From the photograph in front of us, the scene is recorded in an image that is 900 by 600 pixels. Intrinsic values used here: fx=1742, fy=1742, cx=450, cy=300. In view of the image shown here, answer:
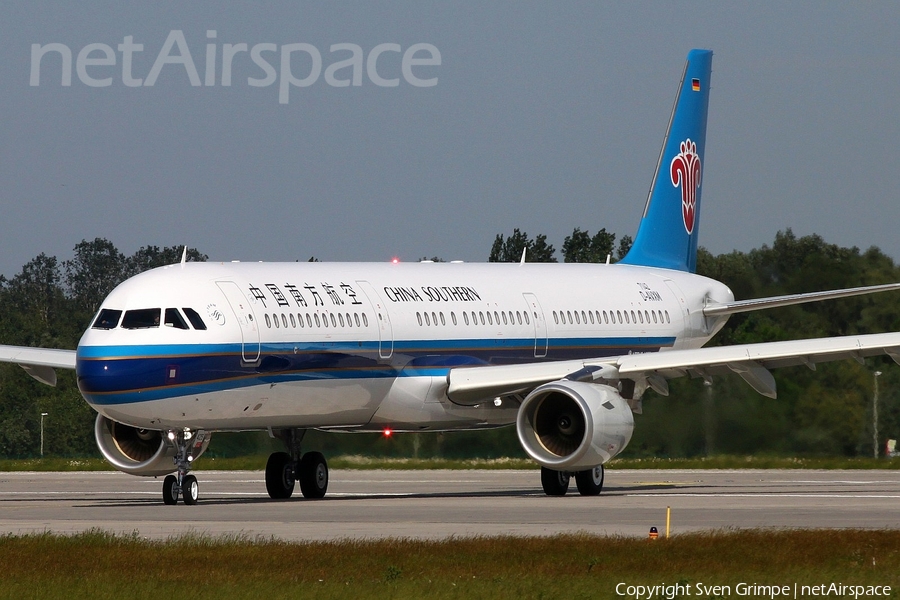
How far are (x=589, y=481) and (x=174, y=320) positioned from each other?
859 centimetres

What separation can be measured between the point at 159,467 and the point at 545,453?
689 centimetres

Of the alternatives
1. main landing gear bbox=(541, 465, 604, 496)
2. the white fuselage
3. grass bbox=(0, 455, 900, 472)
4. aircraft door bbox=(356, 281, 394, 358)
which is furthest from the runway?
aircraft door bbox=(356, 281, 394, 358)

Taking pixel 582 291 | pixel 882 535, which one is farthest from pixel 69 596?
pixel 582 291

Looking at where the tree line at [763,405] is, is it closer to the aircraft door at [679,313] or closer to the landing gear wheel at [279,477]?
the aircraft door at [679,313]

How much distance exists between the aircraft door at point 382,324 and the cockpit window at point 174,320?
4.64 m

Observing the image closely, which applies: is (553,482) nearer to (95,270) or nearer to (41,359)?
(41,359)

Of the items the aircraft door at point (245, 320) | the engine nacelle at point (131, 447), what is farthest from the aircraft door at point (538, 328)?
the engine nacelle at point (131, 447)

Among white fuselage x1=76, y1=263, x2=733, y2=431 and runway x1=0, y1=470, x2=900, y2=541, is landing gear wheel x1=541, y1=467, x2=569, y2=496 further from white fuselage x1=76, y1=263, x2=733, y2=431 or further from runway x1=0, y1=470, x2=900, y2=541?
white fuselage x1=76, y1=263, x2=733, y2=431

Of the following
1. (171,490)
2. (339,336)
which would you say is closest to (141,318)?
(171,490)

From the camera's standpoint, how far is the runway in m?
23.5

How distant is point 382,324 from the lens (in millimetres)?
32188

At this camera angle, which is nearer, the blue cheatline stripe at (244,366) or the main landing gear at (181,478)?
the blue cheatline stripe at (244,366)

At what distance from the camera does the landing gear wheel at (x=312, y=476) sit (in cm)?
3244

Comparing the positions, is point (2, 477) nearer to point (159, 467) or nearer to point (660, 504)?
point (159, 467)
